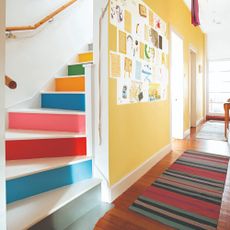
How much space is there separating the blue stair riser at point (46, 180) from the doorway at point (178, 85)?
309cm

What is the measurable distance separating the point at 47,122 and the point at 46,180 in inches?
28.3

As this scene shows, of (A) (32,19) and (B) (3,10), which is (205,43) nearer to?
(A) (32,19)

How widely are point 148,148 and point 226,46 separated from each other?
629cm

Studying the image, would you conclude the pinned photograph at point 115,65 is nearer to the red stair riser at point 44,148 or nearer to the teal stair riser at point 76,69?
the red stair riser at point 44,148

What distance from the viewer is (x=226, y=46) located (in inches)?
283

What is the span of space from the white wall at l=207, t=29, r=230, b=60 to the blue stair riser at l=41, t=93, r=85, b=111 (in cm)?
675

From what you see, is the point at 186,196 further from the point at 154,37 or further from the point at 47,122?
the point at 154,37

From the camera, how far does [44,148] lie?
1.83m

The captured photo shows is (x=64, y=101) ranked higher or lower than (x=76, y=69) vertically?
lower

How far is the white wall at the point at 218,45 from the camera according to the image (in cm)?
711

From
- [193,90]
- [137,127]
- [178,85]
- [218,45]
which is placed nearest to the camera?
[137,127]

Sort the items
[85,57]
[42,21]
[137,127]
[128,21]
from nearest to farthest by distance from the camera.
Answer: [128,21] → [137,127] → [42,21] → [85,57]

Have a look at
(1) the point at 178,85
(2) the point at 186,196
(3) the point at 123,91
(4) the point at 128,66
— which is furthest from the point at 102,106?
(1) the point at 178,85

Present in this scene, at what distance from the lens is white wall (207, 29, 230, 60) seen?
7113 millimetres
